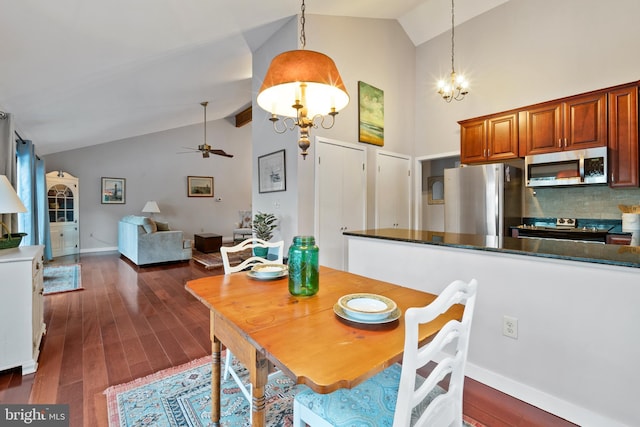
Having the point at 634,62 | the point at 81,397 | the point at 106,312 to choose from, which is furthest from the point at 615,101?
the point at 106,312

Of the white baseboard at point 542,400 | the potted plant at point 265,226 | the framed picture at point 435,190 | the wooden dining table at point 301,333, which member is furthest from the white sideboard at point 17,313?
the framed picture at point 435,190

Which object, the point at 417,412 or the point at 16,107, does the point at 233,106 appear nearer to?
the point at 16,107

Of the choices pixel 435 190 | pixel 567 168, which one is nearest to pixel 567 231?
pixel 567 168

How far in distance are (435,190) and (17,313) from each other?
5.10 meters

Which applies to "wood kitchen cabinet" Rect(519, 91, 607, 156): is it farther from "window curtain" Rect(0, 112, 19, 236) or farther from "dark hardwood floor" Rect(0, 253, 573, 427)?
"window curtain" Rect(0, 112, 19, 236)

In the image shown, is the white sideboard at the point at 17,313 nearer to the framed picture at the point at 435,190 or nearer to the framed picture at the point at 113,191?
the framed picture at the point at 435,190

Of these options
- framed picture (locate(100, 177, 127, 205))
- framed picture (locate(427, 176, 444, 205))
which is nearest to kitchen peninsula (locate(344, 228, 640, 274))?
framed picture (locate(427, 176, 444, 205))

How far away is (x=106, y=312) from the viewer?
311 cm

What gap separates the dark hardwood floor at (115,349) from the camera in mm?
1645

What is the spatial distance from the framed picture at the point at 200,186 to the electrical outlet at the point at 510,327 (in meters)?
8.17

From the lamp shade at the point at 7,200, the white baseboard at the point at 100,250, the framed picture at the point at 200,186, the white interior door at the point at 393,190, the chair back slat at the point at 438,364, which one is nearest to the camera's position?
the chair back slat at the point at 438,364

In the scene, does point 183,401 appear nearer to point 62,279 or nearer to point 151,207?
point 62,279

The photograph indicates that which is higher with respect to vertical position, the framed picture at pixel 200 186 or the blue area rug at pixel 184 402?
the framed picture at pixel 200 186

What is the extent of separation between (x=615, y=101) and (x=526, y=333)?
9.18ft
